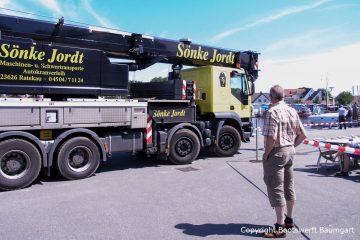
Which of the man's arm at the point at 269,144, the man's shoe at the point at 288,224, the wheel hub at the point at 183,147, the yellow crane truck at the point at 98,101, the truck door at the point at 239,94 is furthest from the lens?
the truck door at the point at 239,94

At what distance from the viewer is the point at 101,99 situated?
7914 mm

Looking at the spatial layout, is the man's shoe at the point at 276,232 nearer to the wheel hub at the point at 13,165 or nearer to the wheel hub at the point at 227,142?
the wheel hub at the point at 13,165

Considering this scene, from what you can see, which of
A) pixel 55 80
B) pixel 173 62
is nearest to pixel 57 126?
pixel 55 80

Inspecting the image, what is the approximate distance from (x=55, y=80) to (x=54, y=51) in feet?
1.96

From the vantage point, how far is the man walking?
428 cm

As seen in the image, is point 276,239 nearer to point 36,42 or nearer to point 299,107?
point 36,42

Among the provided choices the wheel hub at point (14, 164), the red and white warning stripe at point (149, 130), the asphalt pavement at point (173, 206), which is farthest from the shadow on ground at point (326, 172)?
the wheel hub at point (14, 164)

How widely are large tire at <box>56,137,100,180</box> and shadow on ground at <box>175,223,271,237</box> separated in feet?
11.7

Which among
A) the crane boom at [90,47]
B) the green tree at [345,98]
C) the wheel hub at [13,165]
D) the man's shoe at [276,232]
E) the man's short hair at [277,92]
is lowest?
the man's shoe at [276,232]

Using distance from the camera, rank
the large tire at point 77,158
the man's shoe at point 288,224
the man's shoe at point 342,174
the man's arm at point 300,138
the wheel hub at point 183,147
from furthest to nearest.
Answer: the wheel hub at point 183,147 → the man's shoe at point 342,174 → the large tire at point 77,158 → the man's arm at point 300,138 → the man's shoe at point 288,224

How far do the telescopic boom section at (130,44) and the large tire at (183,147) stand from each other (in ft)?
7.01

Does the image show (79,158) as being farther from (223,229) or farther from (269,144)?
(269,144)

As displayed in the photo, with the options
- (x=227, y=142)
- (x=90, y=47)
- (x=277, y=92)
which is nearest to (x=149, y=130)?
(x=90, y=47)

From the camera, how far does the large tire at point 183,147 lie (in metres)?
9.35
